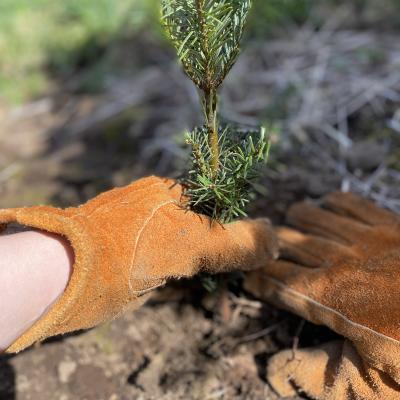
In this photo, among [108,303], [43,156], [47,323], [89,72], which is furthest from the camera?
[89,72]

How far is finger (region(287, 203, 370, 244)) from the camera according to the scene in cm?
190

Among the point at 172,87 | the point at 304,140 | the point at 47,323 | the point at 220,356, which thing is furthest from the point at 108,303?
the point at 172,87

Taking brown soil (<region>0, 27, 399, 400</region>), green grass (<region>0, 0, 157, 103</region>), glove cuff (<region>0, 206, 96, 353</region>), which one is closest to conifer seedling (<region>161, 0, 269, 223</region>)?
glove cuff (<region>0, 206, 96, 353</region>)

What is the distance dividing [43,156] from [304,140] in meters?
1.90

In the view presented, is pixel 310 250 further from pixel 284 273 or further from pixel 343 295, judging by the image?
pixel 343 295

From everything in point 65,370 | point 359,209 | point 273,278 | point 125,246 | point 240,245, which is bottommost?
point 65,370

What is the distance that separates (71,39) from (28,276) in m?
3.81

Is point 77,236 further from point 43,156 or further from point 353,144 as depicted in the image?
point 43,156

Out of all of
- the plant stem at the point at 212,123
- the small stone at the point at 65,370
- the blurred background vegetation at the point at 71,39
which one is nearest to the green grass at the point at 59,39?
the blurred background vegetation at the point at 71,39

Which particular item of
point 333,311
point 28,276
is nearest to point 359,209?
point 333,311

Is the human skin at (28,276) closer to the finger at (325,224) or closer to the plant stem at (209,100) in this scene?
the plant stem at (209,100)

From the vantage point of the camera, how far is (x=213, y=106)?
1377 millimetres

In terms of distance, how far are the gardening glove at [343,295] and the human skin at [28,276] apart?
0.82m

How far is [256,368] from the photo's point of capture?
1.78 meters
